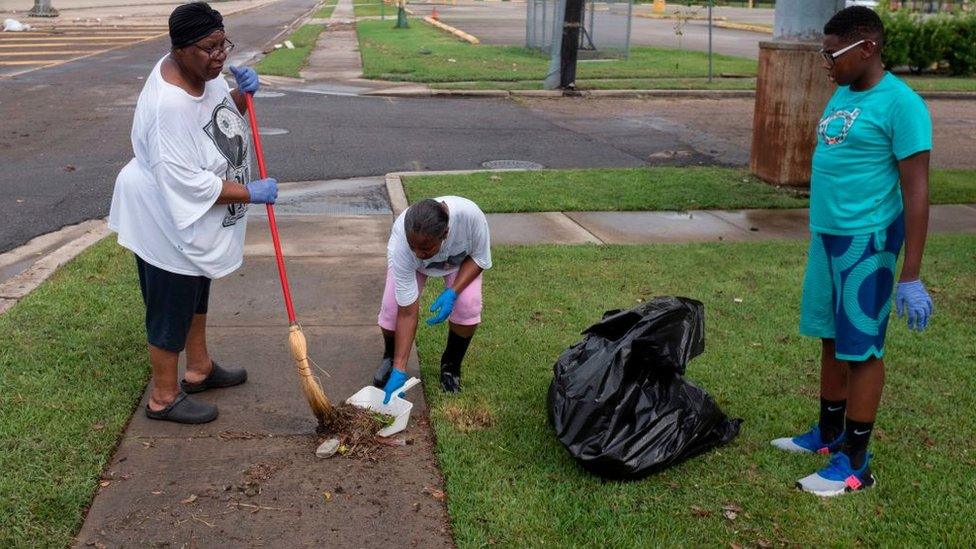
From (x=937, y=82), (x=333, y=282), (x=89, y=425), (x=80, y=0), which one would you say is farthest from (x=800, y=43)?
(x=80, y=0)

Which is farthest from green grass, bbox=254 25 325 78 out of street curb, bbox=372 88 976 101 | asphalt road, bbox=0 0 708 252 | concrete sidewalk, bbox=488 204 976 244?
concrete sidewalk, bbox=488 204 976 244

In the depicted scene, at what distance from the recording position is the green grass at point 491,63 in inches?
727

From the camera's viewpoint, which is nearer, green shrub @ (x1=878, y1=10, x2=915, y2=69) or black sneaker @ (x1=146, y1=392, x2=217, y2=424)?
black sneaker @ (x1=146, y1=392, x2=217, y2=424)

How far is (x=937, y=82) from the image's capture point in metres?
19.3

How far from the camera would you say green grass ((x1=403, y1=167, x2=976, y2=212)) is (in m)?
8.66

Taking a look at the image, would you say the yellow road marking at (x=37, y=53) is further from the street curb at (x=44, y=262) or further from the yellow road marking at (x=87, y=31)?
the street curb at (x=44, y=262)

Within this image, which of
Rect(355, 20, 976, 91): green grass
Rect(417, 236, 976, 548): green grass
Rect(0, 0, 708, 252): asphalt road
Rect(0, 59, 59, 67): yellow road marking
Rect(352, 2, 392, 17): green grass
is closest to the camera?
Rect(417, 236, 976, 548): green grass

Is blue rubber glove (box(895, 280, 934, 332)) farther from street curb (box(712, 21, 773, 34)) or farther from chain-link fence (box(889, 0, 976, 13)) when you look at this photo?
street curb (box(712, 21, 773, 34))

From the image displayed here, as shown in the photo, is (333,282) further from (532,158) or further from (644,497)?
(532,158)

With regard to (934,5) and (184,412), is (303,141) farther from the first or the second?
(934,5)

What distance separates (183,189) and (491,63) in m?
17.1

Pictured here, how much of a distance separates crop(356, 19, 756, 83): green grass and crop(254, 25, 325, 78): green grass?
1345 mm

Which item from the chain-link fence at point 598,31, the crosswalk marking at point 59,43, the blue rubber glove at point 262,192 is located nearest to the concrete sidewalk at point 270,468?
the blue rubber glove at point 262,192

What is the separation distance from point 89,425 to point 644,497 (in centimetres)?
235
